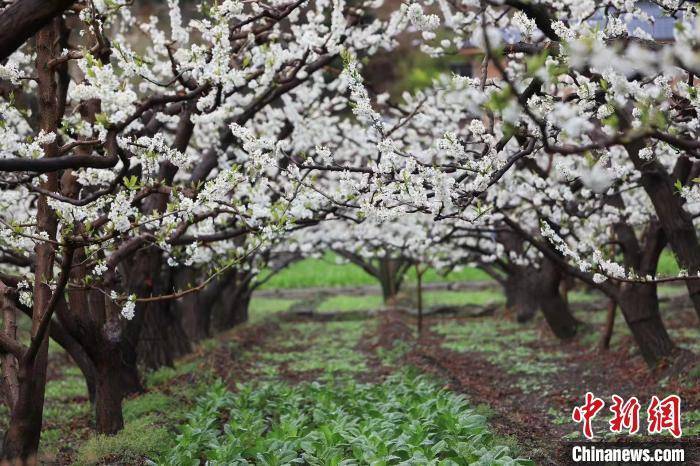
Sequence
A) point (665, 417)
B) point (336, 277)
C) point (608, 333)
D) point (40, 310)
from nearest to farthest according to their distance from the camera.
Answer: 1. point (40, 310)
2. point (665, 417)
3. point (608, 333)
4. point (336, 277)

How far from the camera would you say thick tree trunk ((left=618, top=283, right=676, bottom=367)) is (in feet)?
32.4

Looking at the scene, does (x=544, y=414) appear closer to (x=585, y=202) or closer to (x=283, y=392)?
(x=283, y=392)

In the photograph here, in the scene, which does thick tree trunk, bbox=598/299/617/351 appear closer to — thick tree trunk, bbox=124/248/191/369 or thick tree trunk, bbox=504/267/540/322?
thick tree trunk, bbox=504/267/540/322

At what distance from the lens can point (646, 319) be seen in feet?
32.8

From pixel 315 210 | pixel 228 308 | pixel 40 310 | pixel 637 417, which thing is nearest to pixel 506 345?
pixel 228 308

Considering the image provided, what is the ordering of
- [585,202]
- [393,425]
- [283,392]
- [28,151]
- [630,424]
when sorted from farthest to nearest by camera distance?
[585,202]
[283,392]
[630,424]
[393,425]
[28,151]

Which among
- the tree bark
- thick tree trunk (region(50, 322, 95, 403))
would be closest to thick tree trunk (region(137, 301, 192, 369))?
thick tree trunk (region(50, 322, 95, 403))

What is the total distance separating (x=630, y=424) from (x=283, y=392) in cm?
359

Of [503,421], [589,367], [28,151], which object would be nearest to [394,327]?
[589,367]

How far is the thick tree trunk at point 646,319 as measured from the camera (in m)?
9.88

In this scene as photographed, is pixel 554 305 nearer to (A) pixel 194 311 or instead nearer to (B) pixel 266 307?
(A) pixel 194 311

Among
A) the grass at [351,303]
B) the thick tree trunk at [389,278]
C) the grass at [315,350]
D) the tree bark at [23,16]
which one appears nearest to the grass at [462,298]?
the thick tree trunk at [389,278]

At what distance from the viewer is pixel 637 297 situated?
9.95 m

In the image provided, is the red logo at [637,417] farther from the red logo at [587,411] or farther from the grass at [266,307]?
the grass at [266,307]
